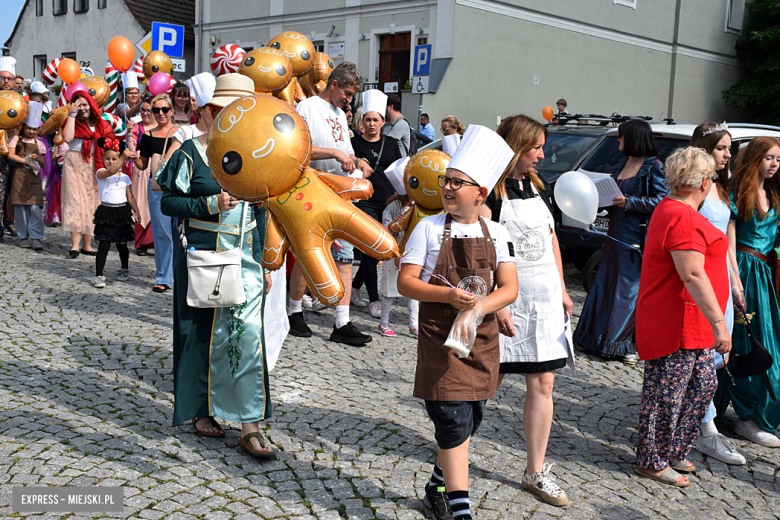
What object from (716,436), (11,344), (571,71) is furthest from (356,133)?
(571,71)

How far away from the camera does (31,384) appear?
477cm

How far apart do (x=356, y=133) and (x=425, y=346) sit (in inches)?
175

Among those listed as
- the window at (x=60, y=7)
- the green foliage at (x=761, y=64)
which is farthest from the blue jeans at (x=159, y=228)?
the window at (x=60, y=7)

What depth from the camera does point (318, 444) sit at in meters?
4.04

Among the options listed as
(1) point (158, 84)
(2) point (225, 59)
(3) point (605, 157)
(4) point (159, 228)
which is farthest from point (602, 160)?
(1) point (158, 84)

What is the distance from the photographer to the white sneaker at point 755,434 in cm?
442

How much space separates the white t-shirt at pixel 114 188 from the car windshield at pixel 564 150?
5079mm

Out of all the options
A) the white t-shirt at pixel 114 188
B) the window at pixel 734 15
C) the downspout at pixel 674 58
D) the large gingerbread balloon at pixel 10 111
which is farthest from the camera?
the window at pixel 734 15

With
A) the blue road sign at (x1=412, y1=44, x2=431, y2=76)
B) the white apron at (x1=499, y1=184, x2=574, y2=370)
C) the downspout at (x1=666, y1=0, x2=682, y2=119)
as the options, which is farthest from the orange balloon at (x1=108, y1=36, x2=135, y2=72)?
the downspout at (x1=666, y1=0, x2=682, y2=119)

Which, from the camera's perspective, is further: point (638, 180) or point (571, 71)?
point (571, 71)

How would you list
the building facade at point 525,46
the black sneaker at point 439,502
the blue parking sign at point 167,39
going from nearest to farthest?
the black sneaker at point 439,502 < the blue parking sign at point 167,39 < the building facade at point 525,46

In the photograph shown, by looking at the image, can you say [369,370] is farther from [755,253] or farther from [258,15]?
[258,15]

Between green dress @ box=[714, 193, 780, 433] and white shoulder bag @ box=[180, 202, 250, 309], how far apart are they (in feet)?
9.95

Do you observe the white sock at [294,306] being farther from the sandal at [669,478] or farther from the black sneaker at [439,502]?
the sandal at [669,478]
